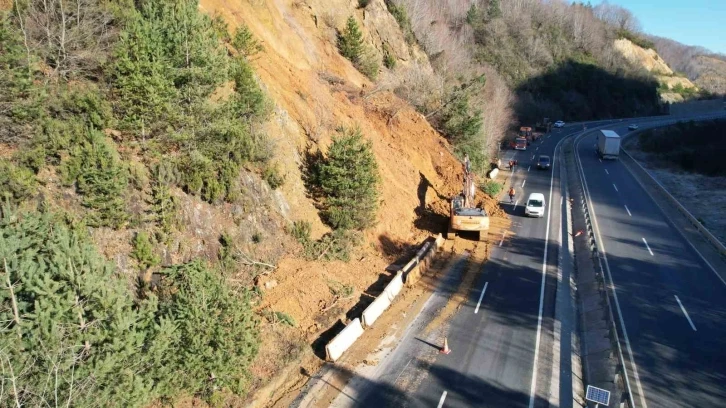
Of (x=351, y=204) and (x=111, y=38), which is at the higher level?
(x=111, y=38)

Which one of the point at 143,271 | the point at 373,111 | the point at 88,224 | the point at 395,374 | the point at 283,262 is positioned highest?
the point at 373,111

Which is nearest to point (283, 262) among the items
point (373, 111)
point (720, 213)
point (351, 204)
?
point (351, 204)

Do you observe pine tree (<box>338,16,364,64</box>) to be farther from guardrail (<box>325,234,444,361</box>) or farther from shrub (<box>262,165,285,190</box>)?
shrub (<box>262,165,285,190</box>)

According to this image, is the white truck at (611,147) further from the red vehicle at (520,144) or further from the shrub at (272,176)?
the shrub at (272,176)

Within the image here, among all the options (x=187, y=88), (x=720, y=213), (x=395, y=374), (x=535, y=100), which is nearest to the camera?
(x=395, y=374)

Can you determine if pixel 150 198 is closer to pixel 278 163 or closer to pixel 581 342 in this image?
pixel 278 163

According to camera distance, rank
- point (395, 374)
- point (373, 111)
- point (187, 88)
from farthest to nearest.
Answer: point (373, 111), point (187, 88), point (395, 374)

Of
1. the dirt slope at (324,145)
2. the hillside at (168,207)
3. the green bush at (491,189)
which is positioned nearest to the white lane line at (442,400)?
the hillside at (168,207)
